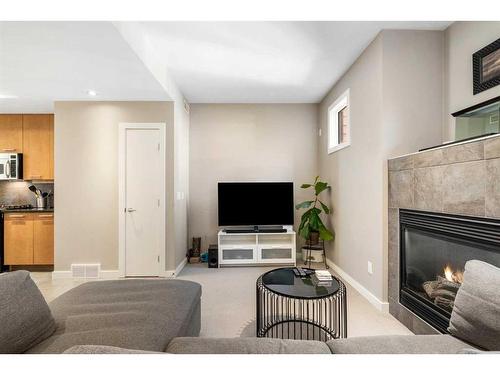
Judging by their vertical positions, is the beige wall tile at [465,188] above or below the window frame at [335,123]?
below

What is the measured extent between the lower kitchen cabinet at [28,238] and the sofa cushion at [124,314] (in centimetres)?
258

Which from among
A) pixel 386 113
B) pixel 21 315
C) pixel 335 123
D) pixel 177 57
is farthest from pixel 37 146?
pixel 386 113

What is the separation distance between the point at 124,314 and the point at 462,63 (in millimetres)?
3190

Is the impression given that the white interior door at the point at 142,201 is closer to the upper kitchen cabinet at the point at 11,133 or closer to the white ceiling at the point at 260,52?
the white ceiling at the point at 260,52

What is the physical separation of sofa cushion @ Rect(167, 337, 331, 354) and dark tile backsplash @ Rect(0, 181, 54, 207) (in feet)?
14.4

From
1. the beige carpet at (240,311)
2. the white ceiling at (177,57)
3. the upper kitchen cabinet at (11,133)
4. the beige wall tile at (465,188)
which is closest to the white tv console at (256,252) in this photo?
the beige carpet at (240,311)

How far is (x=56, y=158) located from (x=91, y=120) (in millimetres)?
699

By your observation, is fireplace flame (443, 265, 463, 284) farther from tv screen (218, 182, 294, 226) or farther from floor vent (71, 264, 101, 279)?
floor vent (71, 264, 101, 279)

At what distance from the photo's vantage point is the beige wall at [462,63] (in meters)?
1.90

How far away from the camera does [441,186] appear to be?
5.75 ft

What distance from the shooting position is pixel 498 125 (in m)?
1.74

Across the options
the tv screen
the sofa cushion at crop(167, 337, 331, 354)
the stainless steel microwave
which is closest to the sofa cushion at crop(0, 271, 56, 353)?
the sofa cushion at crop(167, 337, 331, 354)
